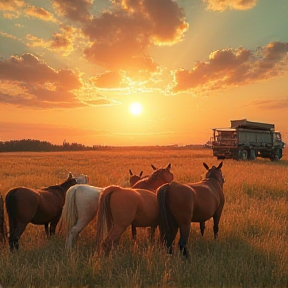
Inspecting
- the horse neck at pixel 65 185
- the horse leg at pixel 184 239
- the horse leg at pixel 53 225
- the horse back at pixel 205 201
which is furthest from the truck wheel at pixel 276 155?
the horse leg at pixel 53 225

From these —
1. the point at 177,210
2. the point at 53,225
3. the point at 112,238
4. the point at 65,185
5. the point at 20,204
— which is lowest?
the point at 53,225

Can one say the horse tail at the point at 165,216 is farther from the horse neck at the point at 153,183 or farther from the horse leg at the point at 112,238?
the horse neck at the point at 153,183

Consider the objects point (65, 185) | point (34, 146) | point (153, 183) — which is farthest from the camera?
point (34, 146)

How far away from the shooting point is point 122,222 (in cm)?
486

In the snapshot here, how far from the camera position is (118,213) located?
486 cm

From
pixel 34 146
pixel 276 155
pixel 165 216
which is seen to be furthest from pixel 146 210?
pixel 34 146

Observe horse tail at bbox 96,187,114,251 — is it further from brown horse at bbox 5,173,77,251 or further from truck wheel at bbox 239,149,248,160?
truck wheel at bbox 239,149,248,160

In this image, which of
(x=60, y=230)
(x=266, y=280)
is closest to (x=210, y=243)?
(x=266, y=280)

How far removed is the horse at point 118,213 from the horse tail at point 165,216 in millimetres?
152

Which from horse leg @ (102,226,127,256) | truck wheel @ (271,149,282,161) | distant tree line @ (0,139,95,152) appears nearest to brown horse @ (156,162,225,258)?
horse leg @ (102,226,127,256)

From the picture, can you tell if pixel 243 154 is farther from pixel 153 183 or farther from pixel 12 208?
pixel 12 208

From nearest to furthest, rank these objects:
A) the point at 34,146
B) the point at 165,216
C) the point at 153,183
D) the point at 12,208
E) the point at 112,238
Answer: the point at 112,238, the point at 165,216, the point at 12,208, the point at 153,183, the point at 34,146

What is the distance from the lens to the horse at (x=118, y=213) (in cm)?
486

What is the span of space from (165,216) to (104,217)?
1002 millimetres
